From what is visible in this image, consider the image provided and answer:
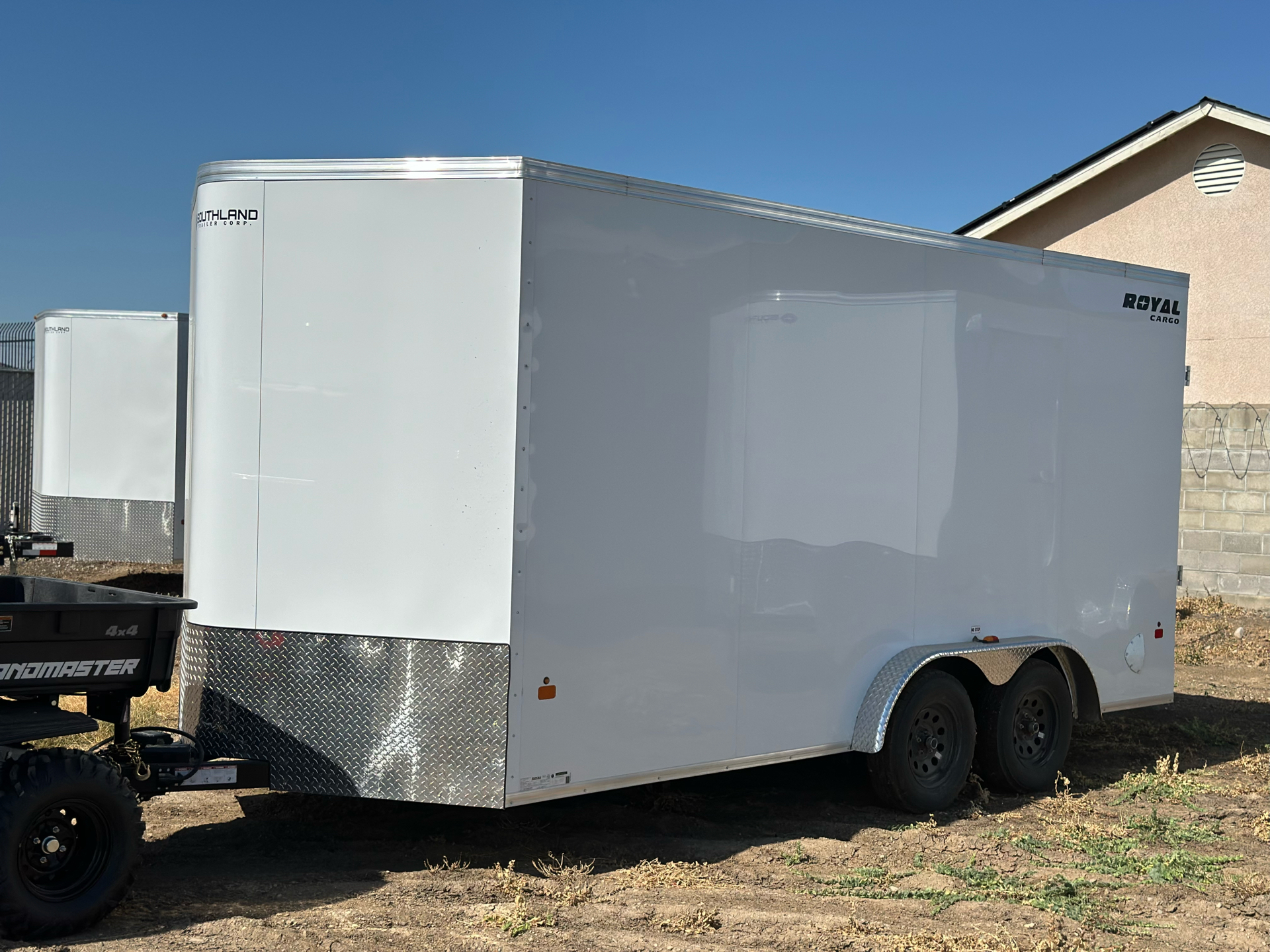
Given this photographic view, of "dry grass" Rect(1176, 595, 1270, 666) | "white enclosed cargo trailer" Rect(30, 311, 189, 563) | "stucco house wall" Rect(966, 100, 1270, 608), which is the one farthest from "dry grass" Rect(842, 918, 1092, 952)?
"stucco house wall" Rect(966, 100, 1270, 608)

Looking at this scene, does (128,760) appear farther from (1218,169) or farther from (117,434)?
(1218,169)

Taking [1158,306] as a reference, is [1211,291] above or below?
above

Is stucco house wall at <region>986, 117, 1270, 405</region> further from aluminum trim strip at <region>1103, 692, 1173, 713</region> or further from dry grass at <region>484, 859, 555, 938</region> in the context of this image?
dry grass at <region>484, 859, 555, 938</region>

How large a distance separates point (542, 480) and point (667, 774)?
1.59 m

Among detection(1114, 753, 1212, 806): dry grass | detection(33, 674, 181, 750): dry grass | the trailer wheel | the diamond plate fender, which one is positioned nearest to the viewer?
the trailer wheel

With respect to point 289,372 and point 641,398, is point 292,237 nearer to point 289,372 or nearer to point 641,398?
point 289,372

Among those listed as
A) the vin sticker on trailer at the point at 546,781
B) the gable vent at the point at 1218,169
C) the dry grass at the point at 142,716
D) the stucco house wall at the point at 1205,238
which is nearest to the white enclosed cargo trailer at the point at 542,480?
the vin sticker on trailer at the point at 546,781

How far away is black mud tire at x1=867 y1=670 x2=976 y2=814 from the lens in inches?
259

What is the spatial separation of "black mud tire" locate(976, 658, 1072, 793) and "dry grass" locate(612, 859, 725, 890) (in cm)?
235

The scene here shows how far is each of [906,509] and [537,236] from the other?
2711 mm

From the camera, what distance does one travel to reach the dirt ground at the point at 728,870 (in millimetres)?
4793

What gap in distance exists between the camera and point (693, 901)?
5.20 metres

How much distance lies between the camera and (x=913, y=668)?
21.3 feet

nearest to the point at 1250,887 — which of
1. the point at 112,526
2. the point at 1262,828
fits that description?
the point at 1262,828
